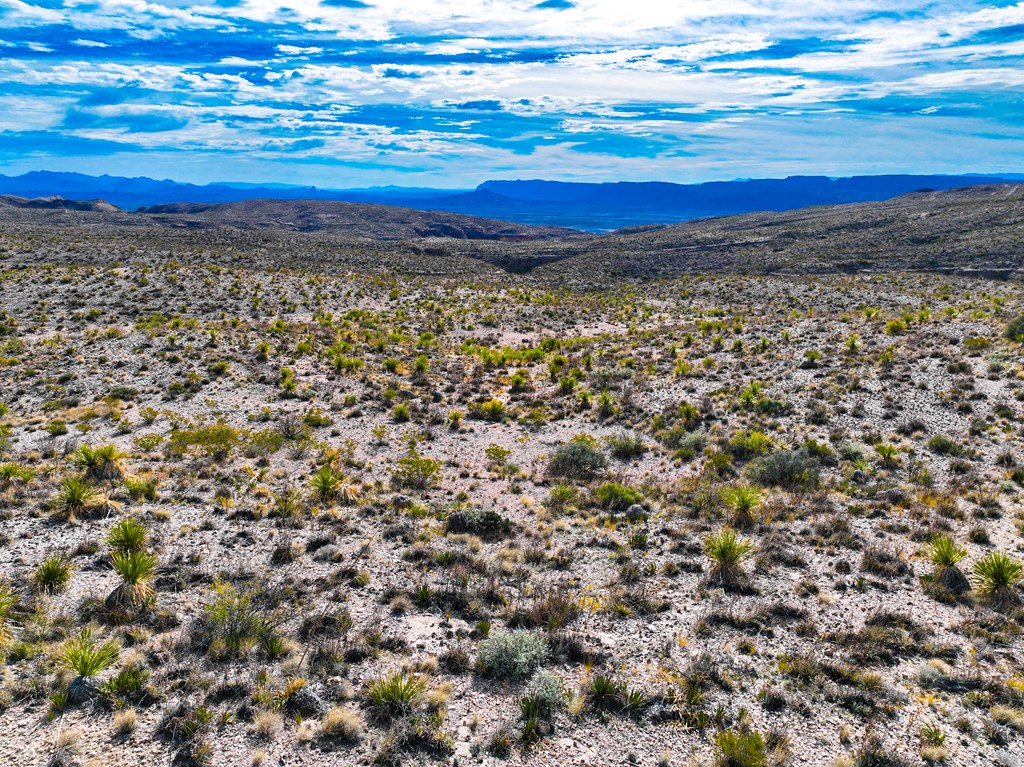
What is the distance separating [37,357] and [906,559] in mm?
27517

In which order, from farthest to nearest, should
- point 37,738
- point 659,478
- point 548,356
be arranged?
point 548,356
point 659,478
point 37,738

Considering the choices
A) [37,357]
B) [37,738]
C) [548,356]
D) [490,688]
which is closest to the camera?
[37,738]

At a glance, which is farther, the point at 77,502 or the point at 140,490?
the point at 140,490

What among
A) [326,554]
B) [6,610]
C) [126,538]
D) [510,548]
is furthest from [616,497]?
[6,610]

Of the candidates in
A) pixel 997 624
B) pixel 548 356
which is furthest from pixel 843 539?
pixel 548 356

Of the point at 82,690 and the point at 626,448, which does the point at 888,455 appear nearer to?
the point at 626,448

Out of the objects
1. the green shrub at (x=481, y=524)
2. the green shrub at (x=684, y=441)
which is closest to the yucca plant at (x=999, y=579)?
the green shrub at (x=684, y=441)

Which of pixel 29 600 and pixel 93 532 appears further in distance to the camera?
pixel 93 532

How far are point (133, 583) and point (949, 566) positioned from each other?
40.6ft

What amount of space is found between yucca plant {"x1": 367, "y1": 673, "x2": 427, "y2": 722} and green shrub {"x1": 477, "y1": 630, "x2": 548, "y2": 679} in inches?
36.2

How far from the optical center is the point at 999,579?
825 cm

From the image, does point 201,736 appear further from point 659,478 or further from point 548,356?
point 548,356

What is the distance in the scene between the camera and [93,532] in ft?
32.6

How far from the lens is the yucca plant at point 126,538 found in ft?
30.3
